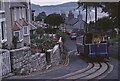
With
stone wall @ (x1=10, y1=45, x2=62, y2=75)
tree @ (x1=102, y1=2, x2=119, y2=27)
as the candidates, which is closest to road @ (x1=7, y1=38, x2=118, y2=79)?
stone wall @ (x1=10, y1=45, x2=62, y2=75)

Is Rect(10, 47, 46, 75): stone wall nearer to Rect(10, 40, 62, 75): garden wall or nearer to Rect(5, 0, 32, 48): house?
Rect(10, 40, 62, 75): garden wall

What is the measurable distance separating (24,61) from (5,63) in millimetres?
1445

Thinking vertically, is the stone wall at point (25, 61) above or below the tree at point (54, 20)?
below

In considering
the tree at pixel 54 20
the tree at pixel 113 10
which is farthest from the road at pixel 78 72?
the tree at pixel 54 20

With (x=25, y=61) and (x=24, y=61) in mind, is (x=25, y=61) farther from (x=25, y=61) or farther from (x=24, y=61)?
(x=24, y=61)

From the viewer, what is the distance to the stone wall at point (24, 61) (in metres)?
8.76

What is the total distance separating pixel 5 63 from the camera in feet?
26.9

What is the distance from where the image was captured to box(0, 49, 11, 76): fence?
8008mm

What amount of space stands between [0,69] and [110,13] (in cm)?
1450

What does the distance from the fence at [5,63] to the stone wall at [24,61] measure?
0.26 m

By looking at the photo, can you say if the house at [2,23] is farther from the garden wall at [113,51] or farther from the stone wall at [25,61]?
the garden wall at [113,51]

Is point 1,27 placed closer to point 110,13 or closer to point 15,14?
point 15,14

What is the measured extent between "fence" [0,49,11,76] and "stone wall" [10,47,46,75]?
0.26 metres

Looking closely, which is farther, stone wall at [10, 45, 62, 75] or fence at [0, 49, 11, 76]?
stone wall at [10, 45, 62, 75]
